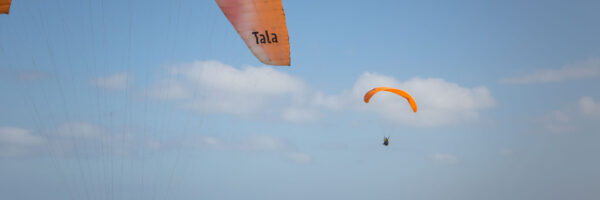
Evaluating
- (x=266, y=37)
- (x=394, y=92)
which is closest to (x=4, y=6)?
(x=266, y=37)

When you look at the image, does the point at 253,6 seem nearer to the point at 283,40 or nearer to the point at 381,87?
the point at 283,40

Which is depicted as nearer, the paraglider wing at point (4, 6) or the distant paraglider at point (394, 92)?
the paraglider wing at point (4, 6)

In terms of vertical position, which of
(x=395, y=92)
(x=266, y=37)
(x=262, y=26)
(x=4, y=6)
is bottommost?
(x=395, y=92)

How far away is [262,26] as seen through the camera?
18828 mm

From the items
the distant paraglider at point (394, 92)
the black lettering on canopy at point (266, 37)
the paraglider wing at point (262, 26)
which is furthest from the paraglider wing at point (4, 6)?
the distant paraglider at point (394, 92)

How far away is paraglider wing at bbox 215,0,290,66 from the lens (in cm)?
1805

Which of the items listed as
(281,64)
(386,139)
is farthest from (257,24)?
(386,139)

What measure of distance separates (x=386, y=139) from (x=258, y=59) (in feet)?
60.6

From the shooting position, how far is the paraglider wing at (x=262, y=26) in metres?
18.0

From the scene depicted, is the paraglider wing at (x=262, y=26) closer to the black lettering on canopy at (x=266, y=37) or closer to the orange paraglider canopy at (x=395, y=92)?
the black lettering on canopy at (x=266, y=37)

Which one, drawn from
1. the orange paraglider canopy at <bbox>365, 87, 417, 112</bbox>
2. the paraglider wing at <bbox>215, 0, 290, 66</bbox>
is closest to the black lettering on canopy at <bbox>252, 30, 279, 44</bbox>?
the paraglider wing at <bbox>215, 0, 290, 66</bbox>

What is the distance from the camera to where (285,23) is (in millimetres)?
18578

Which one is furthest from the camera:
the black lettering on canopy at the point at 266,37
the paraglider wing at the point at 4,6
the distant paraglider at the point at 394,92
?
the distant paraglider at the point at 394,92

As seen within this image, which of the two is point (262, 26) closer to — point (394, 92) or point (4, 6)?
point (4, 6)
